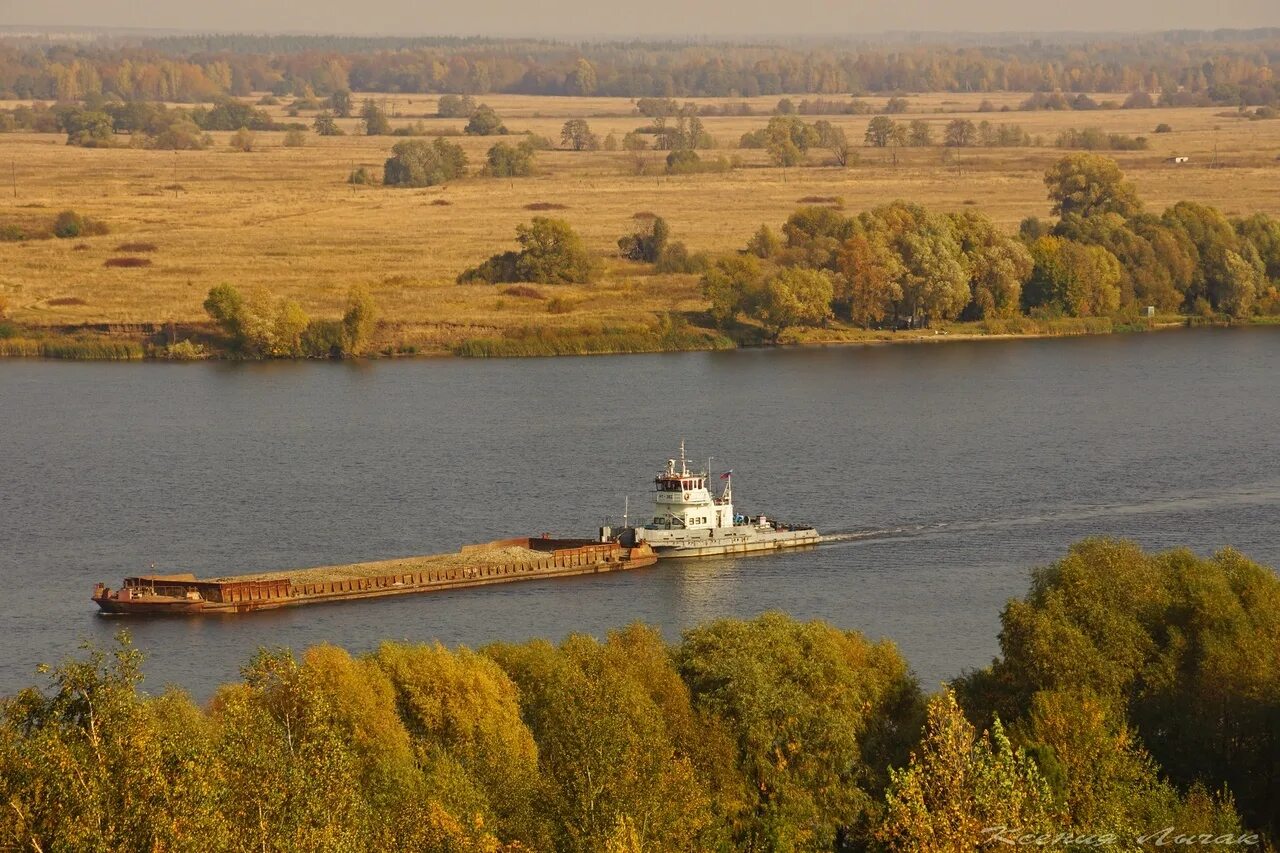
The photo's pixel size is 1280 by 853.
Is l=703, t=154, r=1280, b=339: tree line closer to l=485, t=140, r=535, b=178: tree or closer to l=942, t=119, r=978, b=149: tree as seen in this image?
l=485, t=140, r=535, b=178: tree

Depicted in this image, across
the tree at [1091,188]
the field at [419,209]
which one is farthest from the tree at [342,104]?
the tree at [1091,188]

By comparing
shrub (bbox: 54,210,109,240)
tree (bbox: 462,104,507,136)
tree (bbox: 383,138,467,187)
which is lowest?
shrub (bbox: 54,210,109,240)

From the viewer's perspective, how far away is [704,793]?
77.4 ft

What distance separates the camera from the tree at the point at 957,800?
691 inches

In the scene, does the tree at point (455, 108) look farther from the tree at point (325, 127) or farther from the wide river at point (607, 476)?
the wide river at point (607, 476)

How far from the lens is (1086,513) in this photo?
44.7m

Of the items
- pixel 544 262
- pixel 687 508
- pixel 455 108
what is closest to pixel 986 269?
pixel 544 262

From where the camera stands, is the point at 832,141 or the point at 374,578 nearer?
the point at 374,578

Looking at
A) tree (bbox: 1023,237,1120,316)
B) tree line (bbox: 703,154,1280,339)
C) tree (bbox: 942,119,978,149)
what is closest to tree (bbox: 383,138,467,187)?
tree line (bbox: 703,154,1280,339)

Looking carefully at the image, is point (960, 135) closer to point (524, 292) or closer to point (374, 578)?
point (524, 292)

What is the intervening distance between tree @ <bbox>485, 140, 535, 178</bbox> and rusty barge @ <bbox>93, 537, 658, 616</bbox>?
249 feet

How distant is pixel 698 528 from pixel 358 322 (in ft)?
93.0

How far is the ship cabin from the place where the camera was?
1774 inches

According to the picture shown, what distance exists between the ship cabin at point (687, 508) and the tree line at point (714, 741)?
15.2 metres
